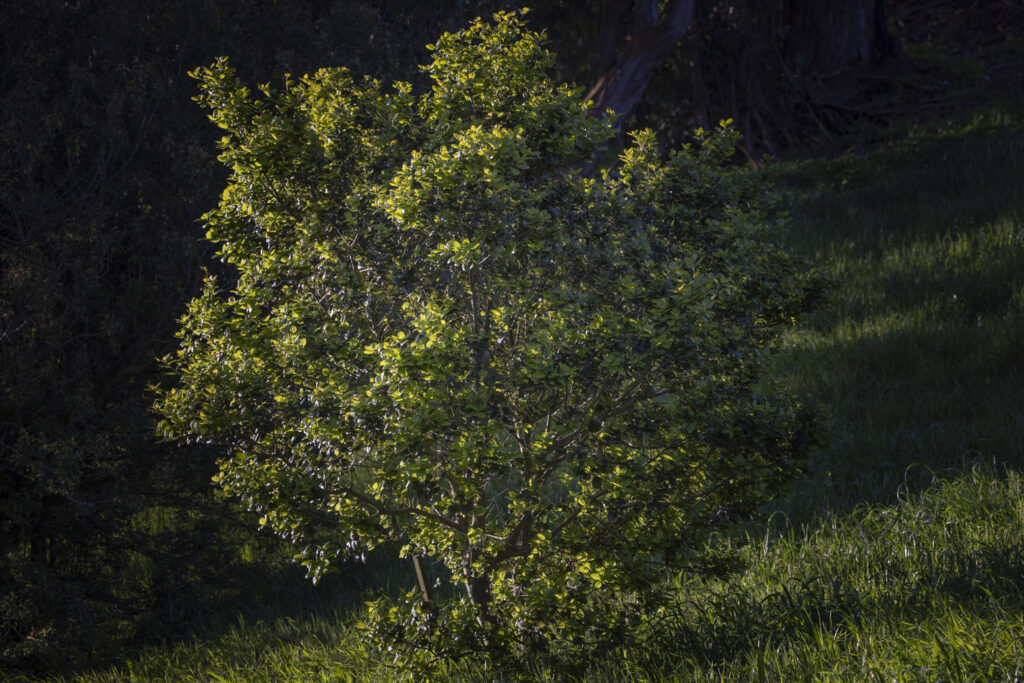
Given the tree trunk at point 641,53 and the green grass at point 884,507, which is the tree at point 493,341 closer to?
the green grass at point 884,507

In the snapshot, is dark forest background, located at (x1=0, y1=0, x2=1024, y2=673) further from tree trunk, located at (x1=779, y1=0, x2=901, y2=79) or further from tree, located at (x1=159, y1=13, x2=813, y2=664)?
tree trunk, located at (x1=779, y1=0, x2=901, y2=79)

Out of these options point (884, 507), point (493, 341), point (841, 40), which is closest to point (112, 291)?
point (493, 341)

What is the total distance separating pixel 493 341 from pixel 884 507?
11.2ft

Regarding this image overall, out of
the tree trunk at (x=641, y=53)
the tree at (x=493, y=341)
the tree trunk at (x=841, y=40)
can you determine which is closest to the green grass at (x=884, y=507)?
the tree at (x=493, y=341)

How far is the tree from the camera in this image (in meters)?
3.83

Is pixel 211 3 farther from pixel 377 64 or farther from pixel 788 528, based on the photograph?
pixel 788 528

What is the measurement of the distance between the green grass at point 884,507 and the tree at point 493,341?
617mm

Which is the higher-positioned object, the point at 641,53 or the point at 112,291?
the point at 641,53

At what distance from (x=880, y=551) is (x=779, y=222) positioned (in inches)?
77.5

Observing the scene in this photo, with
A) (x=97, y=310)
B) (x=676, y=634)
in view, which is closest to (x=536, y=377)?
(x=676, y=634)

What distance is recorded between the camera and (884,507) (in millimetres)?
5984

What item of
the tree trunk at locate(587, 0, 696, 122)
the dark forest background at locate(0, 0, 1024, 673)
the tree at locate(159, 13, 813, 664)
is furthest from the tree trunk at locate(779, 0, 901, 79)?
the tree at locate(159, 13, 813, 664)

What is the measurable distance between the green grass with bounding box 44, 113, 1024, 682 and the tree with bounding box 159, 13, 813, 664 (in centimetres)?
62

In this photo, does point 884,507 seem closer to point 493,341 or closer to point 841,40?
point 493,341
